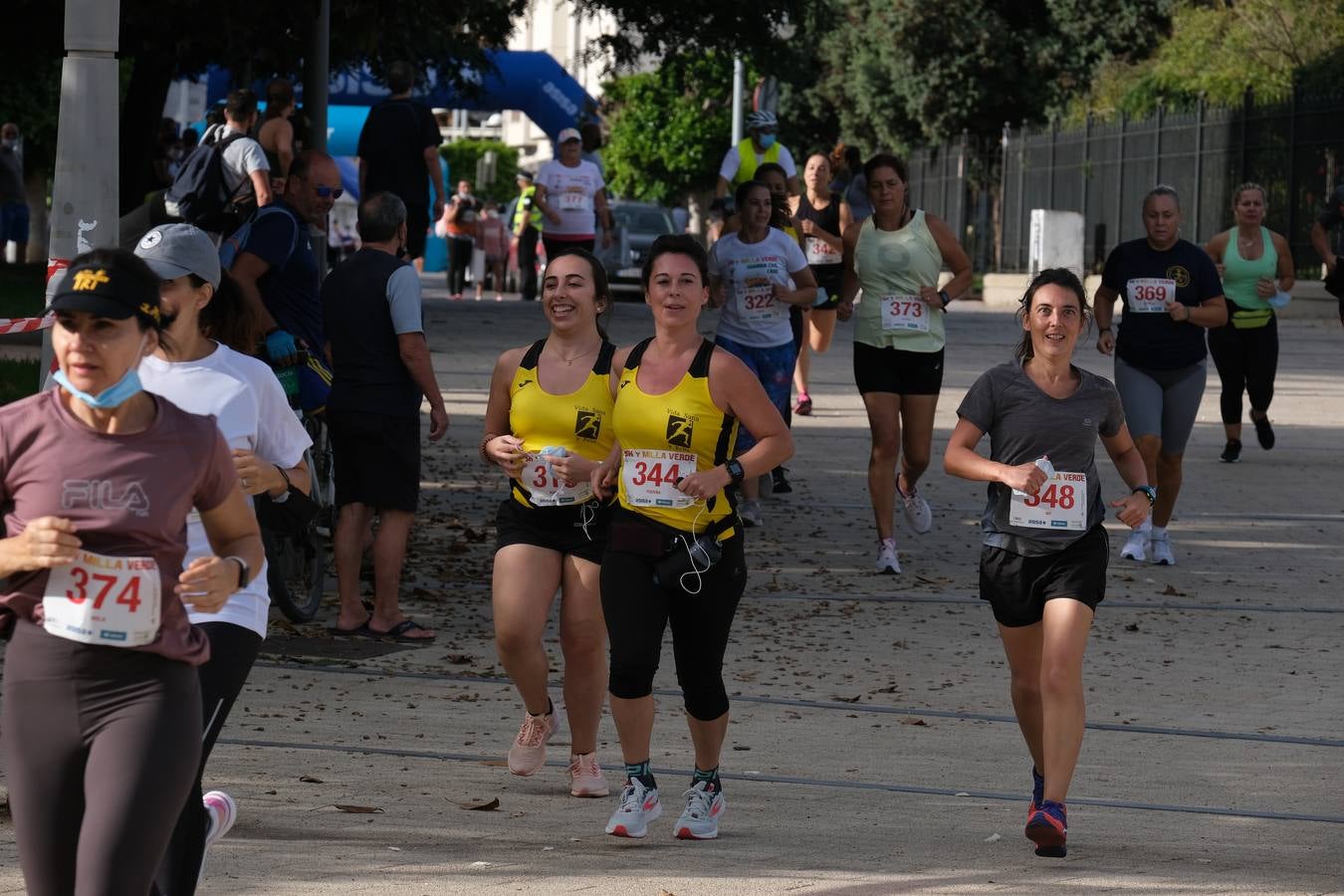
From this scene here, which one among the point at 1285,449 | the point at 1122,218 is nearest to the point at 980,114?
the point at 1122,218

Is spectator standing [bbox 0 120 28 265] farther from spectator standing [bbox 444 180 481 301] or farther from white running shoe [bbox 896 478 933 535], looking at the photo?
white running shoe [bbox 896 478 933 535]

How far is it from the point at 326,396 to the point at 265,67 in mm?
11205

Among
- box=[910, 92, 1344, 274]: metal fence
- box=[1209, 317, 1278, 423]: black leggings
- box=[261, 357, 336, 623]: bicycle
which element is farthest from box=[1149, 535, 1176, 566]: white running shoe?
box=[910, 92, 1344, 274]: metal fence

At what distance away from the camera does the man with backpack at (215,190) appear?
11.8m

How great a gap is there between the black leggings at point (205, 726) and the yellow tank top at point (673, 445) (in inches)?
70.2

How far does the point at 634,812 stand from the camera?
630 centimetres

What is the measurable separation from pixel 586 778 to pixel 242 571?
2.58 meters

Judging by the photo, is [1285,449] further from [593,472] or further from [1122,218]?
[1122,218]

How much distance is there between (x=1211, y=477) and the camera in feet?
48.6

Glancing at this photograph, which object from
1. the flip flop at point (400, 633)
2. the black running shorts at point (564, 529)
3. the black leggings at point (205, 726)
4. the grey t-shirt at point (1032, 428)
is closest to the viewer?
the black leggings at point (205, 726)

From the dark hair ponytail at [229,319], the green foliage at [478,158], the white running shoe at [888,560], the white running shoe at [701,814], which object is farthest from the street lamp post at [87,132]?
the green foliage at [478,158]

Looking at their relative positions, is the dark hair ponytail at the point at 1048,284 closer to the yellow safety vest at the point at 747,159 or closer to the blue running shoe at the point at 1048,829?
the blue running shoe at the point at 1048,829

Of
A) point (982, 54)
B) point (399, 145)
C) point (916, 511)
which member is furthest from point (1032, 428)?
point (982, 54)

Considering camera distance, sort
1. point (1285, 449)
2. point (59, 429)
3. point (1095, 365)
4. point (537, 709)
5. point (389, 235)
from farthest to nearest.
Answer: point (1095, 365), point (1285, 449), point (389, 235), point (537, 709), point (59, 429)
